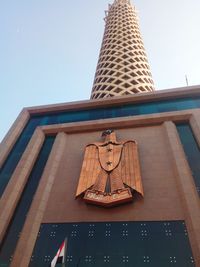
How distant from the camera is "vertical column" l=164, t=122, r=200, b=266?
12557mm

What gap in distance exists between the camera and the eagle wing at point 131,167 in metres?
15.3

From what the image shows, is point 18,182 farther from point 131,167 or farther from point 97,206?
point 131,167

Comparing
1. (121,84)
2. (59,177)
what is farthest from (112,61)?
(59,177)

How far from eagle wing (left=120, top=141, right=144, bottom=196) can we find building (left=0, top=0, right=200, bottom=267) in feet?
1.67

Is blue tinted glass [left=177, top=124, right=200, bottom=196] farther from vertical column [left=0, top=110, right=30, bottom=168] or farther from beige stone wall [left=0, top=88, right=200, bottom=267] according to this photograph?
vertical column [left=0, top=110, right=30, bottom=168]

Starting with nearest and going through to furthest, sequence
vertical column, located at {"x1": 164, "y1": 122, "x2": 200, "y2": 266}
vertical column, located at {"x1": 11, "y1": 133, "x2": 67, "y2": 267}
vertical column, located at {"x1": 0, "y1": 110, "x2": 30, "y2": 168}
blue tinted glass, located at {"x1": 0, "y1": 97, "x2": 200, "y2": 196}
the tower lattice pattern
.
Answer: vertical column, located at {"x1": 164, "y1": 122, "x2": 200, "y2": 266} < vertical column, located at {"x1": 11, "y1": 133, "x2": 67, "y2": 267} < blue tinted glass, located at {"x1": 0, "y1": 97, "x2": 200, "y2": 196} < vertical column, located at {"x1": 0, "y1": 110, "x2": 30, "y2": 168} < the tower lattice pattern

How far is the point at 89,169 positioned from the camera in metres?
17.2

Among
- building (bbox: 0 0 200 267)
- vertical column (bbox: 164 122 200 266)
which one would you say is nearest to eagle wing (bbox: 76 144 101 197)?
building (bbox: 0 0 200 267)

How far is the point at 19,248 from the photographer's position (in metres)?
13.9

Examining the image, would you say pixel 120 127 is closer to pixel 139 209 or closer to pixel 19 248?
pixel 139 209

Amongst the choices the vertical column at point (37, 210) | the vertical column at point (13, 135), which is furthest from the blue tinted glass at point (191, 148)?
the vertical column at point (13, 135)

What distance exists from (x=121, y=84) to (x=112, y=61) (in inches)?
286

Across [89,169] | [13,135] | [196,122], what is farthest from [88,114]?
[196,122]

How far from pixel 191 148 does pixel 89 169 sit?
6904mm
